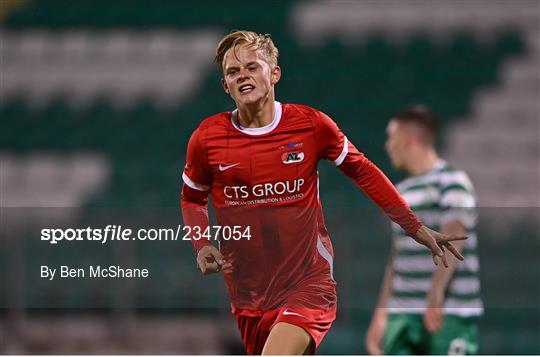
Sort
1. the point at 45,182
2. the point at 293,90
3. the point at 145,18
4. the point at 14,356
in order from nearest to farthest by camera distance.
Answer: the point at 14,356 → the point at 45,182 → the point at 293,90 → the point at 145,18

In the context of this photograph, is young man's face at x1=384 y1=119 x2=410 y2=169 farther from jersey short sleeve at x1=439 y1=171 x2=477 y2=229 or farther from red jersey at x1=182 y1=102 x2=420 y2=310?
red jersey at x1=182 y1=102 x2=420 y2=310

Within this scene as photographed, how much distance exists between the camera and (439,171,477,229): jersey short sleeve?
13.2 ft

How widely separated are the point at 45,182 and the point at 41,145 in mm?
668

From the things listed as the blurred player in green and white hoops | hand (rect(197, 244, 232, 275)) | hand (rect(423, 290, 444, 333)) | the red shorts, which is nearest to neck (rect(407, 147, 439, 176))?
the blurred player in green and white hoops

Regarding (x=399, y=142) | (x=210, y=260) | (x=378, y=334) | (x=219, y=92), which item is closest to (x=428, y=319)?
(x=378, y=334)

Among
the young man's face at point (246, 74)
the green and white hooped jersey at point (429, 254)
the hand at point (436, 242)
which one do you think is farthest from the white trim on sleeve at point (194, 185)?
the green and white hooped jersey at point (429, 254)

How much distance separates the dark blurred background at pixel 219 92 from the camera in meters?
7.88

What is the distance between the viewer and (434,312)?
407 cm

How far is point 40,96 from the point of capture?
31.2 feet

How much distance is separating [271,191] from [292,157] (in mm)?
149

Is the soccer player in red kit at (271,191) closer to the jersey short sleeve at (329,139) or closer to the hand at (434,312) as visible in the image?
the jersey short sleeve at (329,139)

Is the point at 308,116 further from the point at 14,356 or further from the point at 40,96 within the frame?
the point at 40,96

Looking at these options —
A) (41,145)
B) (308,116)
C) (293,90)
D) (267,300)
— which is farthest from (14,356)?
(293,90)

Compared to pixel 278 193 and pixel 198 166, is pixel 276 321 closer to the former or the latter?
pixel 278 193
